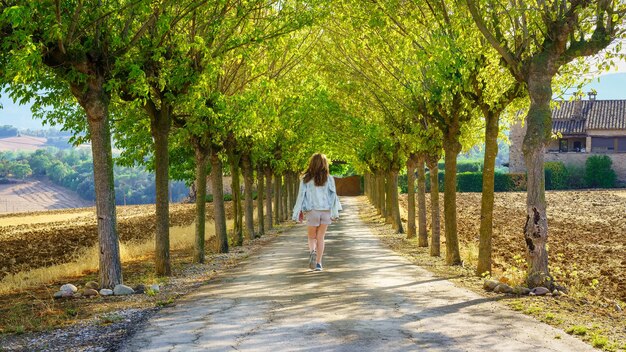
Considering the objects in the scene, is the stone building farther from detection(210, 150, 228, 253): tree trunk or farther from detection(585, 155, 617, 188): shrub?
detection(210, 150, 228, 253): tree trunk

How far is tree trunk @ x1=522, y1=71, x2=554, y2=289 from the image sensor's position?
12.5 metres

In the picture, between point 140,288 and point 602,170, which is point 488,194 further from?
point 602,170

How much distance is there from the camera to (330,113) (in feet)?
108

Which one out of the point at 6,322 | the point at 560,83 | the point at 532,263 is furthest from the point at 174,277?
the point at 560,83

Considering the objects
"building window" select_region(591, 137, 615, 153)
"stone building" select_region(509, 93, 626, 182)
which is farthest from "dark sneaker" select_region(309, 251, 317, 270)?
"building window" select_region(591, 137, 615, 153)

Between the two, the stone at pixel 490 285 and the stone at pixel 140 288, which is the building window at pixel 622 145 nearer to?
the stone at pixel 490 285

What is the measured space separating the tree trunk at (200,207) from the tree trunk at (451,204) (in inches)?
246

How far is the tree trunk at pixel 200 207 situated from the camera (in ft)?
63.5

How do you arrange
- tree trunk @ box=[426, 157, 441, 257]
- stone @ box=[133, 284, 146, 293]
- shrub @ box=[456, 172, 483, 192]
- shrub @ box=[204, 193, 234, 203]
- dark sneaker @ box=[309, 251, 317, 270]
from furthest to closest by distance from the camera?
shrub @ box=[456, 172, 483, 192]
shrub @ box=[204, 193, 234, 203]
tree trunk @ box=[426, 157, 441, 257]
dark sneaker @ box=[309, 251, 317, 270]
stone @ box=[133, 284, 146, 293]

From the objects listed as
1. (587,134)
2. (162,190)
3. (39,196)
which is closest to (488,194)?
(162,190)

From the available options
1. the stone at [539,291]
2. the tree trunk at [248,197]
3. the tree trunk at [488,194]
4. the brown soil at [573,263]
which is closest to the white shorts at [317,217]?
the brown soil at [573,263]

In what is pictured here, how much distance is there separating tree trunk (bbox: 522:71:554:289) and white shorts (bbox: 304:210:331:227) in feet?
12.4

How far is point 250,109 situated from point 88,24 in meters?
5.62

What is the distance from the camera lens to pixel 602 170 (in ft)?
251
